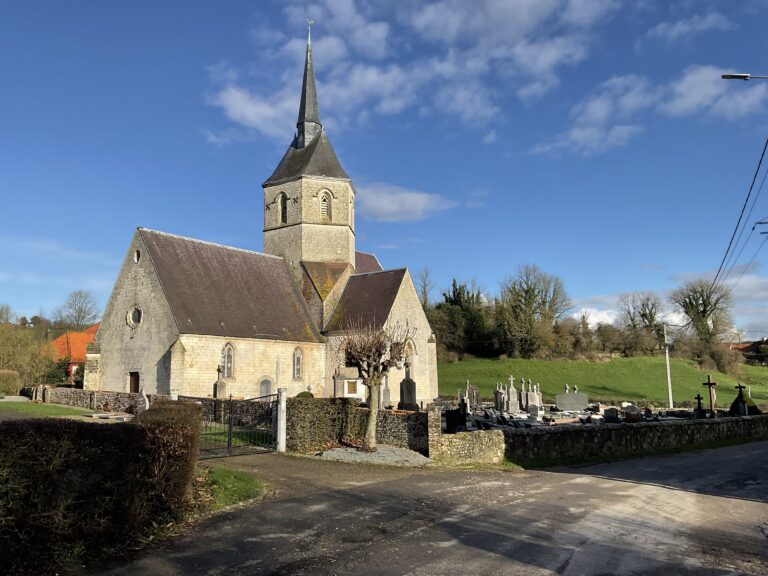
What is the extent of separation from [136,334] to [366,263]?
71.8 feet

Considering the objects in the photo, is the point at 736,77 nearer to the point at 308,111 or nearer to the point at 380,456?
the point at 380,456

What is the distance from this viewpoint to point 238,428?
17297 millimetres

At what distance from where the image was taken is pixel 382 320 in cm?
2886

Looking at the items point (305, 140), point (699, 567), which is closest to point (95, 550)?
point (699, 567)

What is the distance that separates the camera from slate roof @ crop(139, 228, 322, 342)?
25342mm

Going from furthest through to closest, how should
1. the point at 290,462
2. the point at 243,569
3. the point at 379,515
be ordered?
the point at 290,462, the point at 379,515, the point at 243,569

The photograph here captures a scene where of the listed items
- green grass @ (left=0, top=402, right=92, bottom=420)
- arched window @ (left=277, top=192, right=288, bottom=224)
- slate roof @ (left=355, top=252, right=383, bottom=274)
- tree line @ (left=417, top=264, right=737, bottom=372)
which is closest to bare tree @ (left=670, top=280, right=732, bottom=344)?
tree line @ (left=417, top=264, right=737, bottom=372)

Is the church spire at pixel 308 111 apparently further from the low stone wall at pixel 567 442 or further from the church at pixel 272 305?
the low stone wall at pixel 567 442

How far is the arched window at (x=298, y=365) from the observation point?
2898 centimetres

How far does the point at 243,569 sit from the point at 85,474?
6.93 feet

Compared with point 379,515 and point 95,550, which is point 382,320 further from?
point 95,550

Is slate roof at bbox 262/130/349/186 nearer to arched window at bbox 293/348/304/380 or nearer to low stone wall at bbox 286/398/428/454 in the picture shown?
arched window at bbox 293/348/304/380

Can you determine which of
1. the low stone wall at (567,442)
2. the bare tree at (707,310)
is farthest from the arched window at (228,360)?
the bare tree at (707,310)


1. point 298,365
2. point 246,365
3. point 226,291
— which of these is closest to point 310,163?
point 226,291
